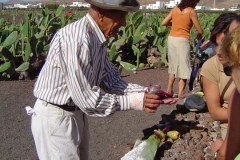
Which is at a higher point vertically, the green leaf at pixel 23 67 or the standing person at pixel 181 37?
the standing person at pixel 181 37

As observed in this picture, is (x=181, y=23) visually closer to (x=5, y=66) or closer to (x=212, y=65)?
(x=5, y=66)

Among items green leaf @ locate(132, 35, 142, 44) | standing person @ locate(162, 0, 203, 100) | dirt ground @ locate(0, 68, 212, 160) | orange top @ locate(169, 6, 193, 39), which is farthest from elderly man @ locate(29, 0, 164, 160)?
green leaf @ locate(132, 35, 142, 44)

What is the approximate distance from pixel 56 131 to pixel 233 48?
128cm

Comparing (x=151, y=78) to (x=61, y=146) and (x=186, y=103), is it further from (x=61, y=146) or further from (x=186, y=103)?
A: (x=61, y=146)

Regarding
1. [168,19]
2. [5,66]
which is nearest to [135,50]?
[5,66]

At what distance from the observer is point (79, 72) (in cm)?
260

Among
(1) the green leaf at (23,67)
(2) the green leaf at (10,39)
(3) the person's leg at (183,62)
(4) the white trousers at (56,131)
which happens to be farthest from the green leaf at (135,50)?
(4) the white trousers at (56,131)

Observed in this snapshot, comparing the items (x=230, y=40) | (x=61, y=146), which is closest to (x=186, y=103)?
(x=61, y=146)

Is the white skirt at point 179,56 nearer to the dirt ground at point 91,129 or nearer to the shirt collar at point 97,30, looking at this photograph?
the dirt ground at point 91,129

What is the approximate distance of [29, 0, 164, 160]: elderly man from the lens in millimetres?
2637

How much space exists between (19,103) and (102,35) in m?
5.04

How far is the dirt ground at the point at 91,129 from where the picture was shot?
5461mm

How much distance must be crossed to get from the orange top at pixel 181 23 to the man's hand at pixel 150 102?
173 inches

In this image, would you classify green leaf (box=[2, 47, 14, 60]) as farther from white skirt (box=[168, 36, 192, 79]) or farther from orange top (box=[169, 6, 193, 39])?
orange top (box=[169, 6, 193, 39])
